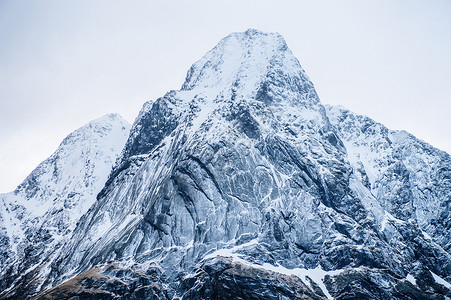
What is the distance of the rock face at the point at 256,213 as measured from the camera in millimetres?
113000

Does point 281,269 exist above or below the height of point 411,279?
below

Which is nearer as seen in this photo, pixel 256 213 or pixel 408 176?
pixel 256 213

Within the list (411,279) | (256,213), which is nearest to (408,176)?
(411,279)

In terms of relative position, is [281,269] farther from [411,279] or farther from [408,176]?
[408,176]

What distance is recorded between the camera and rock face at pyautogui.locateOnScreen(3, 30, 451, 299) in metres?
113

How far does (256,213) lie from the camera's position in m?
124

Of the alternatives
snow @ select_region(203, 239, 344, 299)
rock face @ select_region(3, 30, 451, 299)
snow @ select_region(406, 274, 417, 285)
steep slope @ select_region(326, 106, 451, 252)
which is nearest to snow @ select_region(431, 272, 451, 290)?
rock face @ select_region(3, 30, 451, 299)

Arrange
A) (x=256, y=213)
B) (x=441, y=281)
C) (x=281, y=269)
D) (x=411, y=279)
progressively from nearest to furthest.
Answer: (x=281, y=269) → (x=411, y=279) → (x=256, y=213) → (x=441, y=281)

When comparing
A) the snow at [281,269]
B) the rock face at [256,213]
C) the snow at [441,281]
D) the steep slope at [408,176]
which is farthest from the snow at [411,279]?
the steep slope at [408,176]

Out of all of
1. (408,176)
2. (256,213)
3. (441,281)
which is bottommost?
(441,281)

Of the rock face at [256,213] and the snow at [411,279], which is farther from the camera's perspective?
the snow at [411,279]

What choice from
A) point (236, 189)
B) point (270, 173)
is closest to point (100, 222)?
point (236, 189)

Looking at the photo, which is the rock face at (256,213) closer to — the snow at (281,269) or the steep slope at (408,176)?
the snow at (281,269)

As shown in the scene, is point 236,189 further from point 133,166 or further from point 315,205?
point 133,166
